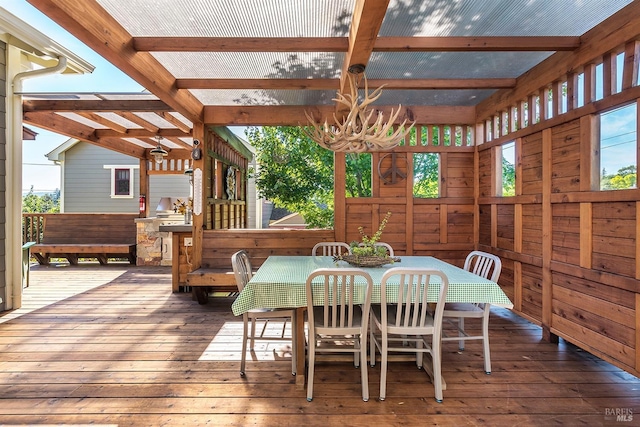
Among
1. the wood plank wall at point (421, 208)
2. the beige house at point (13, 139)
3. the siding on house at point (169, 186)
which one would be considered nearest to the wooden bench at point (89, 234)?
the siding on house at point (169, 186)

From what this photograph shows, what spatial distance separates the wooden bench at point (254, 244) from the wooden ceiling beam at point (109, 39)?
1836 mm

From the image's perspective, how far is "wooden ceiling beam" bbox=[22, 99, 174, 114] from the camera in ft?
13.8

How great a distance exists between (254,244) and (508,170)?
347cm

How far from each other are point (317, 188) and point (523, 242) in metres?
4.41

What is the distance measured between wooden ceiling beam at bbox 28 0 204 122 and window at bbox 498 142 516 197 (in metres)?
3.77

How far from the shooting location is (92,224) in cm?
745

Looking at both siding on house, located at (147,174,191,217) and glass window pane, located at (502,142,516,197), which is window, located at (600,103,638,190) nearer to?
glass window pane, located at (502,142,516,197)

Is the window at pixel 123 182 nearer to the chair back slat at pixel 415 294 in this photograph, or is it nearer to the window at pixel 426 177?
the window at pixel 426 177

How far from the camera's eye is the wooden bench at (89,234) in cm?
709

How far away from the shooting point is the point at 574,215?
2.89m

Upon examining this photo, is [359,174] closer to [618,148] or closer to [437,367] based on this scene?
[618,148]

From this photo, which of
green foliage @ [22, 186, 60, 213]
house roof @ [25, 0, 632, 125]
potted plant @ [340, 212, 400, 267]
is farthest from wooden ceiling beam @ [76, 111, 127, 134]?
green foliage @ [22, 186, 60, 213]

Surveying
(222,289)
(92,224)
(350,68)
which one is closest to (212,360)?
(222,289)

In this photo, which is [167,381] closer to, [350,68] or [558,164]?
[350,68]
